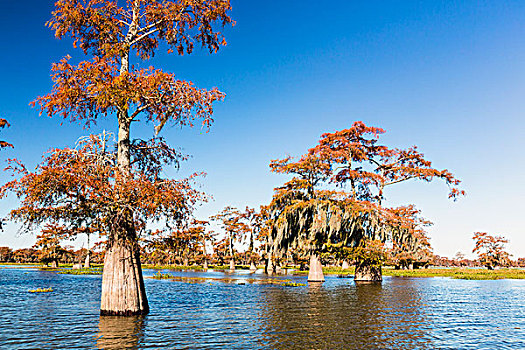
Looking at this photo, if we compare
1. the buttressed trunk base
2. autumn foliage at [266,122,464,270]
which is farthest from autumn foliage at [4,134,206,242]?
autumn foliage at [266,122,464,270]

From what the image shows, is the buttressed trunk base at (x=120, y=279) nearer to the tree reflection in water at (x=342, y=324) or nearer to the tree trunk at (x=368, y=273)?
the tree reflection in water at (x=342, y=324)

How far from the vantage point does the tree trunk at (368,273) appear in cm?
5028

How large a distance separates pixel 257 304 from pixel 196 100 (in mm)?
14433

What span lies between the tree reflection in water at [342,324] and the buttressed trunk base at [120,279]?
6.42m

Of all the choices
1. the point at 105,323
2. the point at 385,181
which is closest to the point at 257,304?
the point at 105,323

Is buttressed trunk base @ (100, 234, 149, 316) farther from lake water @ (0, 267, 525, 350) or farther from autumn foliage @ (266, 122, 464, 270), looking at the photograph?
autumn foliage @ (266, 122, 464, 270)

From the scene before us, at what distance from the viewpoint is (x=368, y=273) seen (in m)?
50.8

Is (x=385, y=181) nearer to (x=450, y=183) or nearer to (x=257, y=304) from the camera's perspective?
(x=450, y=183)

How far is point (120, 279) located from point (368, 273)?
38.8 metres

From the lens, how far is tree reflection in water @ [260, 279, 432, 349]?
15.3m

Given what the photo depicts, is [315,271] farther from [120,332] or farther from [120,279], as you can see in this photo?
[120,332]

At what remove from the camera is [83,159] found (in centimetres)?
1839

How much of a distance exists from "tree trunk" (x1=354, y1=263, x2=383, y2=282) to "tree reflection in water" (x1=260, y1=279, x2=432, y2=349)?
20955 mm

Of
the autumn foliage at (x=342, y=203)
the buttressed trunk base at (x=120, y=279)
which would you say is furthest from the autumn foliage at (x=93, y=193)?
the autumn foliage at (x=342, y=203)
